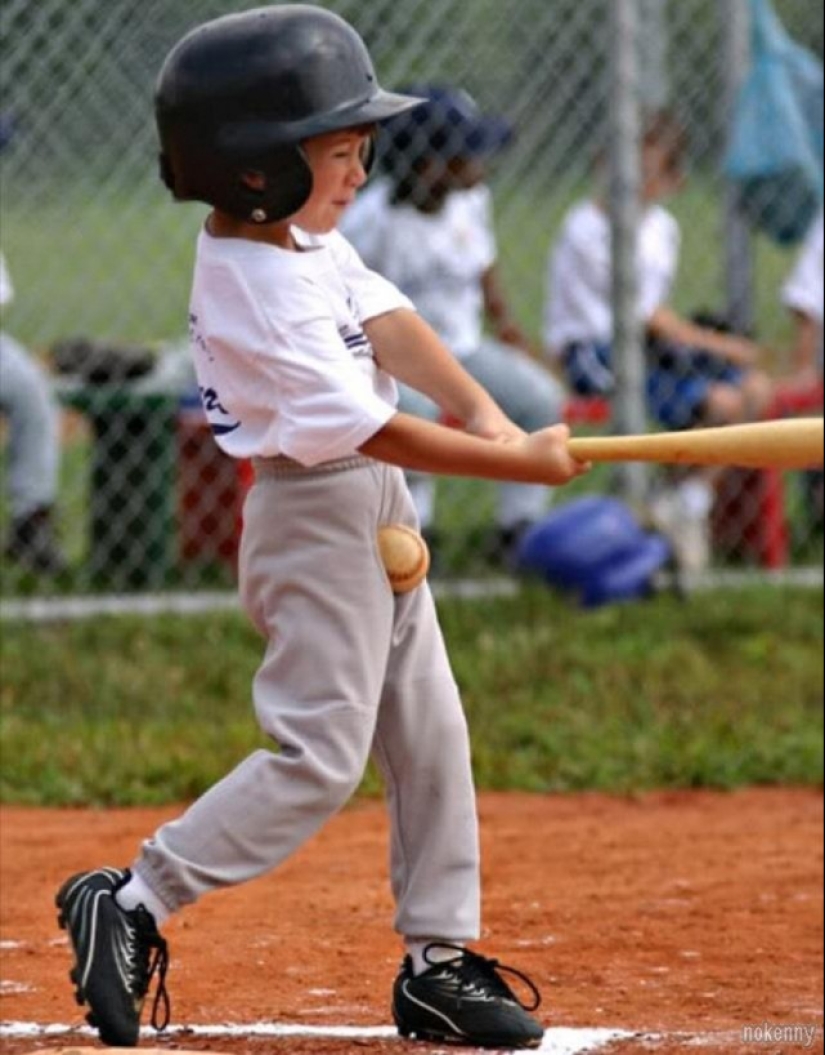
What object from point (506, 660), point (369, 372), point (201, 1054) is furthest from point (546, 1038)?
point (506, 660)

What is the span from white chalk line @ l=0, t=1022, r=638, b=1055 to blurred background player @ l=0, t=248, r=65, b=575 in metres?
4.54

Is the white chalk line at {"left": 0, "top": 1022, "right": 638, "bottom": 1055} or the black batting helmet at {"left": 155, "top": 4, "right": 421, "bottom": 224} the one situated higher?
the black batting helmet at {"left": 155, "top": 4, "right": 421, "bottom": 224}

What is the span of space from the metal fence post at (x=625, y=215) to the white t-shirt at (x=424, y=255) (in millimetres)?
535

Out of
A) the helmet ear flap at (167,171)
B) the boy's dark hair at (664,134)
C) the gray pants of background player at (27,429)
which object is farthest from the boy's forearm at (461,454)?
the boy's dark hair at (664,134)

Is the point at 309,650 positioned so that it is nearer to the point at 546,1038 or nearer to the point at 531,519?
the point at 546,1038

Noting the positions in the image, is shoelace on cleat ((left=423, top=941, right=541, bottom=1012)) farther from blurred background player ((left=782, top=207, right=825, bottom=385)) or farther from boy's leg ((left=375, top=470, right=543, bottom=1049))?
blurred background player ((left=782, top=207, right=825, bottom=385))

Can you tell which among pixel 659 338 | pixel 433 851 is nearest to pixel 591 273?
pixel 659 338

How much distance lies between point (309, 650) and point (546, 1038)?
761 mm

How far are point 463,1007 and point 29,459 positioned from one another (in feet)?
15.9

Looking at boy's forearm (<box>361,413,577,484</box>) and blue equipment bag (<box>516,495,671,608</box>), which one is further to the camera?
blue equipment bag (<box>516,495,671,608</box>)

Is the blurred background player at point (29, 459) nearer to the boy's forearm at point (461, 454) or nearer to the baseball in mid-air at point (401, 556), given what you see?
the baseball in mid-air at point (401, 556)

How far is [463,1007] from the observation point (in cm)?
378

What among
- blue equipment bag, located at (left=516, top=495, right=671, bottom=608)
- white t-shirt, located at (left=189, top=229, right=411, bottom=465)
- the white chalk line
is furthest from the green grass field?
white t-shirt, located at (left=189, top=229, right=411, bottom=465)

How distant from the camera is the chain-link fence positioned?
26.5 ft
